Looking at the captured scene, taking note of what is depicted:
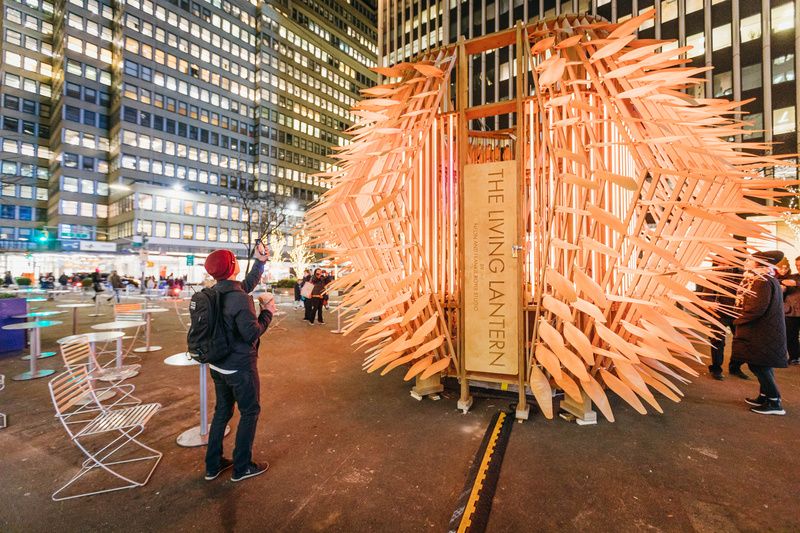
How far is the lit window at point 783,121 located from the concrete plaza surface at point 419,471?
838 inches

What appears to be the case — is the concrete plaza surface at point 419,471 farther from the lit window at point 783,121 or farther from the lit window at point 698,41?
the lit window at point 698,41

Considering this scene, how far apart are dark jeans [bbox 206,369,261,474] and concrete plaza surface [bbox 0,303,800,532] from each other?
0.19 m

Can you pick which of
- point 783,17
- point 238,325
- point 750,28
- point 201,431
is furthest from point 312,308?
point 783,17

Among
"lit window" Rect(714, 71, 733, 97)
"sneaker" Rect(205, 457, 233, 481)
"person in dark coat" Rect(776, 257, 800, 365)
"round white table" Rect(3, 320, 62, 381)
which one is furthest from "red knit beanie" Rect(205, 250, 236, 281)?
"lit window" Rect(714, 71, 733, 97)

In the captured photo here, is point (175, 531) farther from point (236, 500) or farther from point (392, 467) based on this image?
point (392, 467)

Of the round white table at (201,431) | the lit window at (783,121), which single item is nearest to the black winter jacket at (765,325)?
the round white table at (201,431)

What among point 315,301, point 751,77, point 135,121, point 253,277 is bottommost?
point 315,301

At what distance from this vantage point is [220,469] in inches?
123

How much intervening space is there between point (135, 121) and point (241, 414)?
51.2 metres

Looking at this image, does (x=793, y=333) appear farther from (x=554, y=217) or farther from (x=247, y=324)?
(x=247, y=324)

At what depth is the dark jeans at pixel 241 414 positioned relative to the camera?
116 inches

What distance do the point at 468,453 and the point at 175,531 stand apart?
7.82 feet

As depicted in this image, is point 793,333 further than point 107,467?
Yes

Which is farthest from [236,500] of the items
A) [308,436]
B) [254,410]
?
[308,436]
